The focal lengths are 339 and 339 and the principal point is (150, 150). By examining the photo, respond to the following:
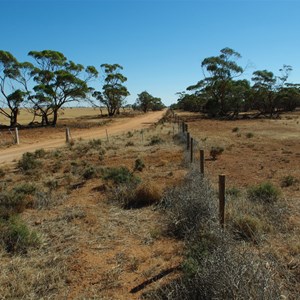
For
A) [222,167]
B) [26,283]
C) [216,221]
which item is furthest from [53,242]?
[222,167]

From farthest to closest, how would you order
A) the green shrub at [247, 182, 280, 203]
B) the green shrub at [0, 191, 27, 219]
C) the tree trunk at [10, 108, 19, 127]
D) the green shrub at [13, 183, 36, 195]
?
1. the tree trunk at [10, 108, 19, 127]
2. the green shrub at [13, 183, 36, 195]
3. the green shrub at [247, 182, 280, 203]
4. the green shrub at [0, 191, 27, 219]

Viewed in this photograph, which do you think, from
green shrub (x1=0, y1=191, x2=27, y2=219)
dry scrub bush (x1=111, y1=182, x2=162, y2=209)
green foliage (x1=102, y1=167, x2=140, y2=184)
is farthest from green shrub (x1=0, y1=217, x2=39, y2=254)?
green foliage (x1=102, y1=167, x2=140, y2=184)

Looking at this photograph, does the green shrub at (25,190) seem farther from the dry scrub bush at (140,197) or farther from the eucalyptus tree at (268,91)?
the eucalyptus tree at (268,91)

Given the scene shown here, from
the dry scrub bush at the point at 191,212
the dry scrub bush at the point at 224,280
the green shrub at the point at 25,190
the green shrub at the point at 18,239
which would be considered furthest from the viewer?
the green shrub at the point at 25,190

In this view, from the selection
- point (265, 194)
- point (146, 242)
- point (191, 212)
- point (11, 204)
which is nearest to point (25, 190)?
point (11, 204)

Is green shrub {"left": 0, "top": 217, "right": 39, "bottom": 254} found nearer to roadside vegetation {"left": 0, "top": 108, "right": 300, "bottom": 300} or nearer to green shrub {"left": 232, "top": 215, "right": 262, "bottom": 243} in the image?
roadside vegetation {"left": 0, "top": 108, "right": 300, "bottom": 300}

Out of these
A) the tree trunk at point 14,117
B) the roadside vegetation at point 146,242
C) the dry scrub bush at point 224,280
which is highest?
the tree trunk at point 14,117

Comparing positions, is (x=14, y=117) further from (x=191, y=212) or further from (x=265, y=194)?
(x=191, y=212)

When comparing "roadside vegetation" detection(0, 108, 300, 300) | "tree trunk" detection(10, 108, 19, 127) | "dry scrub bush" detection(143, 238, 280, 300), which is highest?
"tree trunk" detection(10, 108, 19, 127)

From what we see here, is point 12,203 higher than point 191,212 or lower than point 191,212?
lower

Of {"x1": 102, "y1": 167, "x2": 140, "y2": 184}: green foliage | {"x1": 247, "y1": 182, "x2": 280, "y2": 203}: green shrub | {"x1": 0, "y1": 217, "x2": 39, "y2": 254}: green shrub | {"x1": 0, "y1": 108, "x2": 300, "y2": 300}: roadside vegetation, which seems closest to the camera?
{"x1": 0, "y1": 108, "x2": 300, "y2": 300}: roadside vegetation

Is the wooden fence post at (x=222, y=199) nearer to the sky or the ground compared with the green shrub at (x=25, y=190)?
nearer to the sky

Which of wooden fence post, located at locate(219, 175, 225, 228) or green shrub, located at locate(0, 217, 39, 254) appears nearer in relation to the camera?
wooden fence post, located at locate(219, 175, 225, 228)

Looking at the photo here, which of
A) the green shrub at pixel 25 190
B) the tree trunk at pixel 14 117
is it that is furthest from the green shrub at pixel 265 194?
the tree trunk at pixel 14 117
